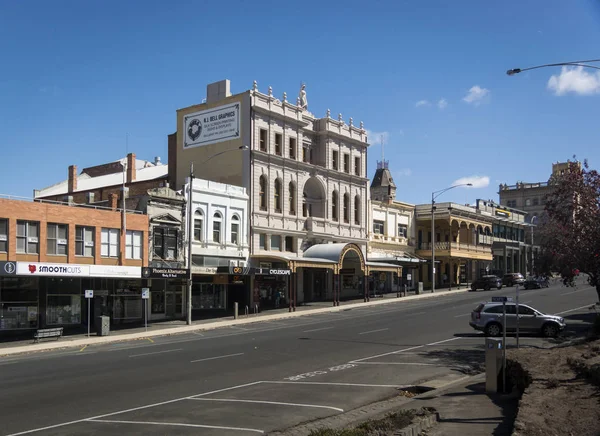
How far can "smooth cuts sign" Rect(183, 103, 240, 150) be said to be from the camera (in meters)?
49.3

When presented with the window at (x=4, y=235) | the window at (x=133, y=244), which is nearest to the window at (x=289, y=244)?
the window at (x=133, y=244)

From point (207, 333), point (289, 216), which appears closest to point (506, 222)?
point (289, 216)

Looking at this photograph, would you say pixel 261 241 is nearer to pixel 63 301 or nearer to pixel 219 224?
pixel 219 224

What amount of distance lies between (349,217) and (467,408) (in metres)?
46.9

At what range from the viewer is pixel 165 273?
123ft

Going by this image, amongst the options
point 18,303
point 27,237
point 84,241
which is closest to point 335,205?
point 84,241

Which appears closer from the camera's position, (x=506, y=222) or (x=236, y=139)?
(x=236, y=139)

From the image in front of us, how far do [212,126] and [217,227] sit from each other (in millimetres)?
9634

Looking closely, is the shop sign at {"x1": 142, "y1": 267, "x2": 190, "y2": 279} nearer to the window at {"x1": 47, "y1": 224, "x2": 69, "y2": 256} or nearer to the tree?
the window at {"x1": 47, "y1": 224, "x2": 69, "y2": 256}

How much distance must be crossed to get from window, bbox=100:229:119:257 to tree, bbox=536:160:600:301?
23715mm

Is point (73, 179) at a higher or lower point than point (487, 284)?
higher

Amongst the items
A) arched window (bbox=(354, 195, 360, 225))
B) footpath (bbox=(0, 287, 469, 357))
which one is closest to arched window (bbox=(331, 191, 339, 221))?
arched window (bbox=(354, 195, 360, 225))

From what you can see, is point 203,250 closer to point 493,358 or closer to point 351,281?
point 351,281

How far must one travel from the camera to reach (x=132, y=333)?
33562 millimetres
